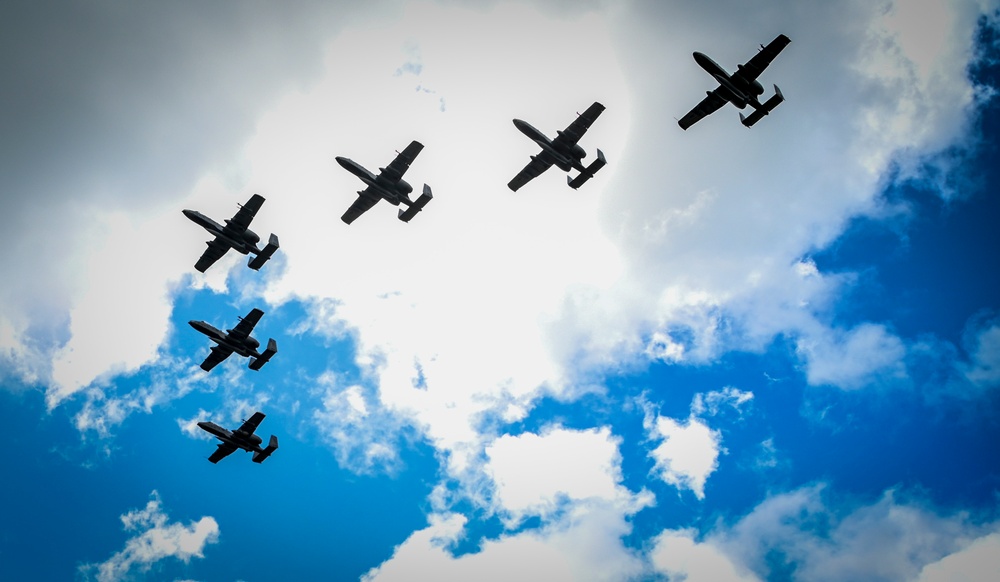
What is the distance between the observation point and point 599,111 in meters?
37.6

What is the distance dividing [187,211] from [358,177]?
15.2 meters

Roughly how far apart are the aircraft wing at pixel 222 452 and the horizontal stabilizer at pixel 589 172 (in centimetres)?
4513

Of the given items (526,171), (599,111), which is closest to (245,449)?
(526,171)

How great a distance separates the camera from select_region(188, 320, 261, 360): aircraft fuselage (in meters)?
46.3

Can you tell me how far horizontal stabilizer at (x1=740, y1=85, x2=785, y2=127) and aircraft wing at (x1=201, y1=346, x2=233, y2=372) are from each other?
52054 millimetres

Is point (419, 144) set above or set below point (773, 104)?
above

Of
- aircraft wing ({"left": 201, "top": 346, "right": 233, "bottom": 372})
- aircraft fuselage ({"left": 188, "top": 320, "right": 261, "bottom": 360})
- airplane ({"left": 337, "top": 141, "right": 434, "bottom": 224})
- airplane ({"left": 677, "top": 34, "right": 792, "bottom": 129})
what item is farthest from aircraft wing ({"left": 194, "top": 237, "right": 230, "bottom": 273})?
airplane ({"left": 677, "top": 34, "right": 792, "bottom": 129})

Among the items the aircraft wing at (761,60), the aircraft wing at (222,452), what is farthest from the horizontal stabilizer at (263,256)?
the aircraft wing at (761,60)

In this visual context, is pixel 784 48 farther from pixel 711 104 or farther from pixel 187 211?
pixel 187 211

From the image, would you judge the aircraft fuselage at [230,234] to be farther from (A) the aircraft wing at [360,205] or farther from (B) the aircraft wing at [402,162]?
(B) the aircraft wing at [402,162]

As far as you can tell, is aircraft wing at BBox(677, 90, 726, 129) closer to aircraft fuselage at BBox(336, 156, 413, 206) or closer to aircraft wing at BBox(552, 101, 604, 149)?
aircraft wing at BBox(552, 101, 604, 149)

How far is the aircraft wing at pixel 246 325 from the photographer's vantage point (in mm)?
47500

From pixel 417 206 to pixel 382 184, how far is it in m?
3.58

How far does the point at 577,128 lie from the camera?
3838 centimetres
